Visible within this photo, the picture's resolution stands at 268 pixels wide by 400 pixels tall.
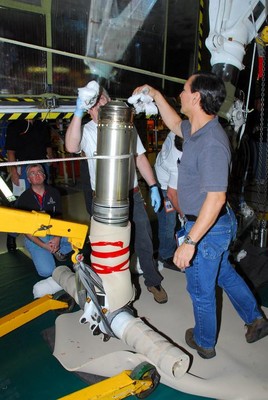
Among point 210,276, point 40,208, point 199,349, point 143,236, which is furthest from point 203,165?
point 40,208

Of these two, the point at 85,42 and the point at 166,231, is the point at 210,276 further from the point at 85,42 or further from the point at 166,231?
the point at 85,42

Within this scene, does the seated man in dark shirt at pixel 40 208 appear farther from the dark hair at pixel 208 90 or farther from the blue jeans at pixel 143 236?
the dark hair at pixel 208 90

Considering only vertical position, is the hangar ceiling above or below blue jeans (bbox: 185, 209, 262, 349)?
above

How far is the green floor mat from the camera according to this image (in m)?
2.04

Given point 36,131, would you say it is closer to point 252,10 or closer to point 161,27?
point 161,27

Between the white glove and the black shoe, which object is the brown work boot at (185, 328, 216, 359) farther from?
the black shoe

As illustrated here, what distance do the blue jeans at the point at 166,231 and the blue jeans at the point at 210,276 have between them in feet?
4.43

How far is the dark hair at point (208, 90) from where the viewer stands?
71.4 inches

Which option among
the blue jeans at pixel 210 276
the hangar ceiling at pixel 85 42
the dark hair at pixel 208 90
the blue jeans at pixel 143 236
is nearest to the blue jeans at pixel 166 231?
the blue jeans at pixel 143 236

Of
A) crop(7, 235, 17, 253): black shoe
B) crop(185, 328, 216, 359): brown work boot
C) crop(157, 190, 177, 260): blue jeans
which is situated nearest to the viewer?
crop(185, 328, 216, 359): brown work boot

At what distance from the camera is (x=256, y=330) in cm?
233

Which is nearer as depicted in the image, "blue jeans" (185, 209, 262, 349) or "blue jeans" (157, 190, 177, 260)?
"blue jeans" (185, 209, 262, 349)

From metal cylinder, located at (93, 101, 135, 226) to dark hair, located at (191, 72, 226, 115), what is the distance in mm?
407

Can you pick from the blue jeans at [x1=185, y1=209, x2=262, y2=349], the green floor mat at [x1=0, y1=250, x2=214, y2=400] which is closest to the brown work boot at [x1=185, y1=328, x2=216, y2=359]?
the blue jeans at [x1=185, y1=209, x2=262, y2=349]
